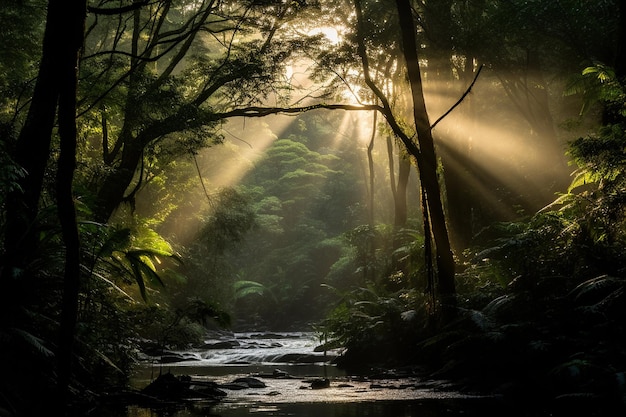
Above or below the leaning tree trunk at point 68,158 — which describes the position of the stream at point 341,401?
below

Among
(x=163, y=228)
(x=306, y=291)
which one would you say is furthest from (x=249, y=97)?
(x=306, y=291)

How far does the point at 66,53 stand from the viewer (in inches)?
104

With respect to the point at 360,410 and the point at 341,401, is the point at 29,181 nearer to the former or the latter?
the point at 360,410

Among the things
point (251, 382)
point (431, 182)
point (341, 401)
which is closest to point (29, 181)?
point (341, 401)

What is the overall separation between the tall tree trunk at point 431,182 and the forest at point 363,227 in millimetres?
38

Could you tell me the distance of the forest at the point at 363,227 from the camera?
200 inches


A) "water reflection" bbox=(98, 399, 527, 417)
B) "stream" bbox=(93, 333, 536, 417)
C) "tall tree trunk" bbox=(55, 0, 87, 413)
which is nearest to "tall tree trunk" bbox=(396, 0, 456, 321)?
"stream" bbox=(93, 333, 536, 417)

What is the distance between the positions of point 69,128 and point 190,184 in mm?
24920

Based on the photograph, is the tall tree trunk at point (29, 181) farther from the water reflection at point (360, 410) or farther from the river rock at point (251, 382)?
the river rock at point (251, 382)

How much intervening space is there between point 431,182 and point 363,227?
44.5ft

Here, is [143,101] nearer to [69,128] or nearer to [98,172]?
[98,172]

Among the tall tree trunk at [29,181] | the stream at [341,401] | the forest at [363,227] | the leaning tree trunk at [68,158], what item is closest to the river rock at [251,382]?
the stream at [341,401]

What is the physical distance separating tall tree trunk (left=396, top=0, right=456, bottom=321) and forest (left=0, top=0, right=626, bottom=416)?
0.13 ft

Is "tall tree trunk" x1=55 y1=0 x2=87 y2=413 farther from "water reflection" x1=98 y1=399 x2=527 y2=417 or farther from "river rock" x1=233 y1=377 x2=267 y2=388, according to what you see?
"river rock" x1=233 y1=377 x2=267 y2=388
